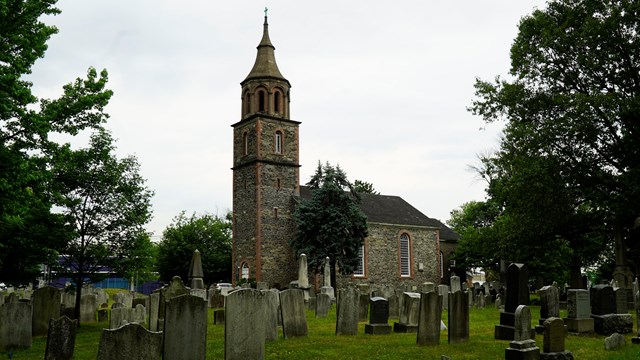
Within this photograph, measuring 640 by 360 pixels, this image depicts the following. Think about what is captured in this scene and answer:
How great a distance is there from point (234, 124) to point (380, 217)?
516 inches

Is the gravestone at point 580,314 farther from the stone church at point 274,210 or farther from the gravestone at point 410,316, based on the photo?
the stone church at point 274,210

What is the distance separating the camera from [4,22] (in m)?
11.9

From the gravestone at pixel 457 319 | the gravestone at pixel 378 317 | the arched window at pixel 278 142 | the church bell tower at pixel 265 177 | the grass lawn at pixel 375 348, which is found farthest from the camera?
the arched window at pixel 278 142

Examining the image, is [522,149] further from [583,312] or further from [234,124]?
[234,124]

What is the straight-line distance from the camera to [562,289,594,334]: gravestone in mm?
13547

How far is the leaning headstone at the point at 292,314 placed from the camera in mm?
12359

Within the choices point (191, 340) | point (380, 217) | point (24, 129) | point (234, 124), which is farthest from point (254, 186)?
point (191, 340)

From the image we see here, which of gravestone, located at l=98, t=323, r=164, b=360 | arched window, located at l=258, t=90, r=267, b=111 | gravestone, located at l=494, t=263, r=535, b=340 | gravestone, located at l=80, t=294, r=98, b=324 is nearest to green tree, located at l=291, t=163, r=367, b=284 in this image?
arched window, located at l=258, t=90, r=267, b=111

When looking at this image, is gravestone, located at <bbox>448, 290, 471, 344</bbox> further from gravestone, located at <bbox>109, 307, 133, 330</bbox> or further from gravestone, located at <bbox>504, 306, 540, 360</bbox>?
gravestone, located at <bbox>109, 307, 133, 330</bbox>

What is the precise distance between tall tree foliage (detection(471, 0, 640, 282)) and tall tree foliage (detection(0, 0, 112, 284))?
49.6ft

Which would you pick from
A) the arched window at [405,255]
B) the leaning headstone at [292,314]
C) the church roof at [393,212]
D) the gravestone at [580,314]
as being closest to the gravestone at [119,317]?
the leaning headstone at [292,314]

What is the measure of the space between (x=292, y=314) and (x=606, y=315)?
7.48 meters

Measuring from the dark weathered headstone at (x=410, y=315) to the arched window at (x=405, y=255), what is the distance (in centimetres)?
3039

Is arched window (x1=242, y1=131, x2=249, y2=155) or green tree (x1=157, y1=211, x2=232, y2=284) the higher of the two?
arched window (x1=242, y1=131, x2=249, y2=155)
